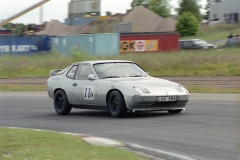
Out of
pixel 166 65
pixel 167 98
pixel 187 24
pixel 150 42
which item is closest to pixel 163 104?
pixel 167 98

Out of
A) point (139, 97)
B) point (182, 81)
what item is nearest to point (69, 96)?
point (139, 97)

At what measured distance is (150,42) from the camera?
53.7 metres

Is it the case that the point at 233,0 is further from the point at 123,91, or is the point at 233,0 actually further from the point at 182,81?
the point at 182,81

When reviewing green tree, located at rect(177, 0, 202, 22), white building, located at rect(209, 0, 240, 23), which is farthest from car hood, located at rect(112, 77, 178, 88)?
green tree, located at rect(177, 0, 202, 22)

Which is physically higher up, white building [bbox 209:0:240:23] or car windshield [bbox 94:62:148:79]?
white building [bbox 209:0:240:23]

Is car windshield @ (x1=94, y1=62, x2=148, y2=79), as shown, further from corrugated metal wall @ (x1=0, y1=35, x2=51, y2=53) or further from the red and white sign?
corrugated metal wall @ (x1=0, y1=35, x2=51, y2=53)

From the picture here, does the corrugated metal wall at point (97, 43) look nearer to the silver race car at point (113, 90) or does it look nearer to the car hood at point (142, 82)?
the silver race car at point (113, 90)

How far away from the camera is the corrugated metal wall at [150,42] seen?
2103 inches

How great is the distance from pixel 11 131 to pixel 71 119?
325 cm

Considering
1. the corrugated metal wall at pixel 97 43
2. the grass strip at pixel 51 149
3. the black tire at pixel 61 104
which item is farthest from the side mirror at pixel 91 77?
the corrugated metal wall at pixel 97 43

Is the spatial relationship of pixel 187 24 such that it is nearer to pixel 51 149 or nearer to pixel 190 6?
pixel 190 6

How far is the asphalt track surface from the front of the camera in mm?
8750

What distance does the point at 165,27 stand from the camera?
75875mm

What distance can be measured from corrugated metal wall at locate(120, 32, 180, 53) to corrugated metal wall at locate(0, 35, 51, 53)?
7.34m
